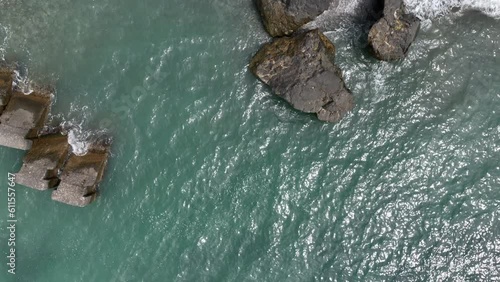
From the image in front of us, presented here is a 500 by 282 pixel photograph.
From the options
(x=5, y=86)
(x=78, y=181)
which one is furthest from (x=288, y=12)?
(x=5, y=86)

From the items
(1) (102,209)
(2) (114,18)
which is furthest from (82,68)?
(1) (102,209)

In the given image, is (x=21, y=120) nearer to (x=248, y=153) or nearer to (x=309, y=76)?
(x=248, y=153)

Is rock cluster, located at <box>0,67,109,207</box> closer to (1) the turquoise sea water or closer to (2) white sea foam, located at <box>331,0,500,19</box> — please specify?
(1) the turquoise sea water

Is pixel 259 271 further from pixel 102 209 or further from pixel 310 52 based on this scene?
pixel 310 52

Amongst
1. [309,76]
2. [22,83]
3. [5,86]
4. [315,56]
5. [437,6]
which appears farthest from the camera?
[22,83]

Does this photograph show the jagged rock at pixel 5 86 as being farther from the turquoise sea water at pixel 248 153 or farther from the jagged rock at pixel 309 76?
the jagged rock at pixel 309 76

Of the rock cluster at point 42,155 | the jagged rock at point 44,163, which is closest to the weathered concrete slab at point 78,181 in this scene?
the rock cluster at point 42,155
